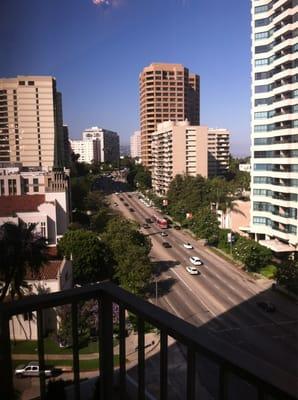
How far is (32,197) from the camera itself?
220 cm

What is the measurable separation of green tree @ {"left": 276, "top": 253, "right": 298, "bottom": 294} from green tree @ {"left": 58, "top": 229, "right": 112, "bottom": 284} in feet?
9.07

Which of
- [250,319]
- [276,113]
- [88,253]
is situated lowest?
[88,253]

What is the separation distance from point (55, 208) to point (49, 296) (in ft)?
5.45

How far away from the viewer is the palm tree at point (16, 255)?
147cm

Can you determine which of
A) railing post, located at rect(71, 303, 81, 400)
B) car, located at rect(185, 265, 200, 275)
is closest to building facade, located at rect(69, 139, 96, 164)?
car, located at rect(185, 265, 200, 275)

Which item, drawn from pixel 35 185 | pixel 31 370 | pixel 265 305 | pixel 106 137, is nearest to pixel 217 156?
pixel 106 137

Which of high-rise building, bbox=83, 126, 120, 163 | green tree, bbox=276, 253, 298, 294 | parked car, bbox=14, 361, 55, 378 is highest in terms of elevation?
high-rise building, bbox=83, 126, 120, 163

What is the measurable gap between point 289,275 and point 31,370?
3.14ft

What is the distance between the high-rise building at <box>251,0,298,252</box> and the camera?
1037mm

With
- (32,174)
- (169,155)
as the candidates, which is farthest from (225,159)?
(32,174)

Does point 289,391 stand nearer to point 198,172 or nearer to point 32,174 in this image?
point 32,174

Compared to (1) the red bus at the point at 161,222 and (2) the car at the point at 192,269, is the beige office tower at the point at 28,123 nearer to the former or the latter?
(2) the car at the point at 192,269

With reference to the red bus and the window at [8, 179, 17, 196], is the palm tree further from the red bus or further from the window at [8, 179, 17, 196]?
the red bus

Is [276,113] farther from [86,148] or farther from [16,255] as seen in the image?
[86,148]
